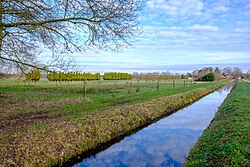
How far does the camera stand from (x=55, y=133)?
744 cm

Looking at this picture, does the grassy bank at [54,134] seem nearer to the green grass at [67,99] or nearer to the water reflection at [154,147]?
the water reflection at [154,147]

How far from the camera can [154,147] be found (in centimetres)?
888

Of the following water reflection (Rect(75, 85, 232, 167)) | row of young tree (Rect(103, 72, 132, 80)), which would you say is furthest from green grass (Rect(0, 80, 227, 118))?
row of young tree (Rect(103, 72, 132, 80))

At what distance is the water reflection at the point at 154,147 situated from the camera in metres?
7.39

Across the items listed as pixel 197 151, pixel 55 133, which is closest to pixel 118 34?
pixel 55 133

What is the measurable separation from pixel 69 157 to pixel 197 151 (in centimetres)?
418

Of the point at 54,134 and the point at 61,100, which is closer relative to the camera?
the point at 54,134

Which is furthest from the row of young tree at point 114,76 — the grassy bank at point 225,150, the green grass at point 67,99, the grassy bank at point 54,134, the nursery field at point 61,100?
the grassy bank at point 225,150

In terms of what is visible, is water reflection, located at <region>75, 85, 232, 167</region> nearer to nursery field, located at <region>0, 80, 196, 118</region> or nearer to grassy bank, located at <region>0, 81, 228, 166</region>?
grassy bank, located at <region>0, 81, 228, 166</region>

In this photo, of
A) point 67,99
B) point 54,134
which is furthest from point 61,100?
point 54,134

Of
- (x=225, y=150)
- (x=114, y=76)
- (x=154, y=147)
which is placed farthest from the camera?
(x=114, y=76)

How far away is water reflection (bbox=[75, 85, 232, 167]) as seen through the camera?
7395 millimetres

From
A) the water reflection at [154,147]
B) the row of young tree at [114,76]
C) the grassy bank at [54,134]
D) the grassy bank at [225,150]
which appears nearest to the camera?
the grassy bank at [225,150]

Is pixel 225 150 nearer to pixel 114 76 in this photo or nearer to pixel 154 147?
pixel 154 147
